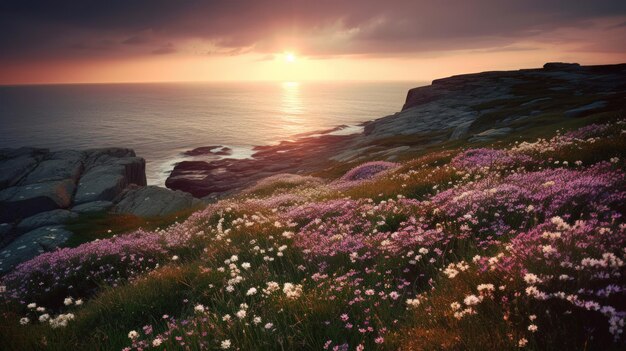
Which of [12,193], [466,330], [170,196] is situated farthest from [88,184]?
[466,330]

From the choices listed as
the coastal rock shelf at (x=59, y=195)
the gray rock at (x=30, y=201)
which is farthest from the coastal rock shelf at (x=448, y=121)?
the gray rock at (x=30, y=201)

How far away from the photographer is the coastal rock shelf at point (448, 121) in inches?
2469

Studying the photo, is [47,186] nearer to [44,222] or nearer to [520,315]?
[44,222]

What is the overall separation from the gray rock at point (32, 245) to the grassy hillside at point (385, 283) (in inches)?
A: 826

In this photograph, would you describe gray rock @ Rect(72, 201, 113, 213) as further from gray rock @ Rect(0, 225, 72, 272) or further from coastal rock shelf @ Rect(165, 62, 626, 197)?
coastal rock shelf @ Rect(165, 62, 626, 197)

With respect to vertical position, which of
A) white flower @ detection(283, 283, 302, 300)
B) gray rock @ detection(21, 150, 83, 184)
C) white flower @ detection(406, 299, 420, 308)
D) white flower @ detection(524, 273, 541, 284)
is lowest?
gray rock @ detection(21, 150, 83, 184)

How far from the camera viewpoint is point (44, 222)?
40.4 metres

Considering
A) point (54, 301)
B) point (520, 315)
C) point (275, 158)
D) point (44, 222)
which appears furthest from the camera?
point (275, 158)

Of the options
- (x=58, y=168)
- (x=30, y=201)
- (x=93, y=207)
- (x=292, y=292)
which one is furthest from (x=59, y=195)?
(x=292, y=292)

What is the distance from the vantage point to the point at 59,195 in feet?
176

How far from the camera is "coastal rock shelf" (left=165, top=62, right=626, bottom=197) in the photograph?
6272cm

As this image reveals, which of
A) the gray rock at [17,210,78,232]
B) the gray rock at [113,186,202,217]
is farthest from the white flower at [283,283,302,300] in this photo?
the gray rock at [113,186,202,217]

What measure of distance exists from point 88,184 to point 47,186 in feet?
18.1

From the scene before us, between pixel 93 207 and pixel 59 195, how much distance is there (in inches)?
360
